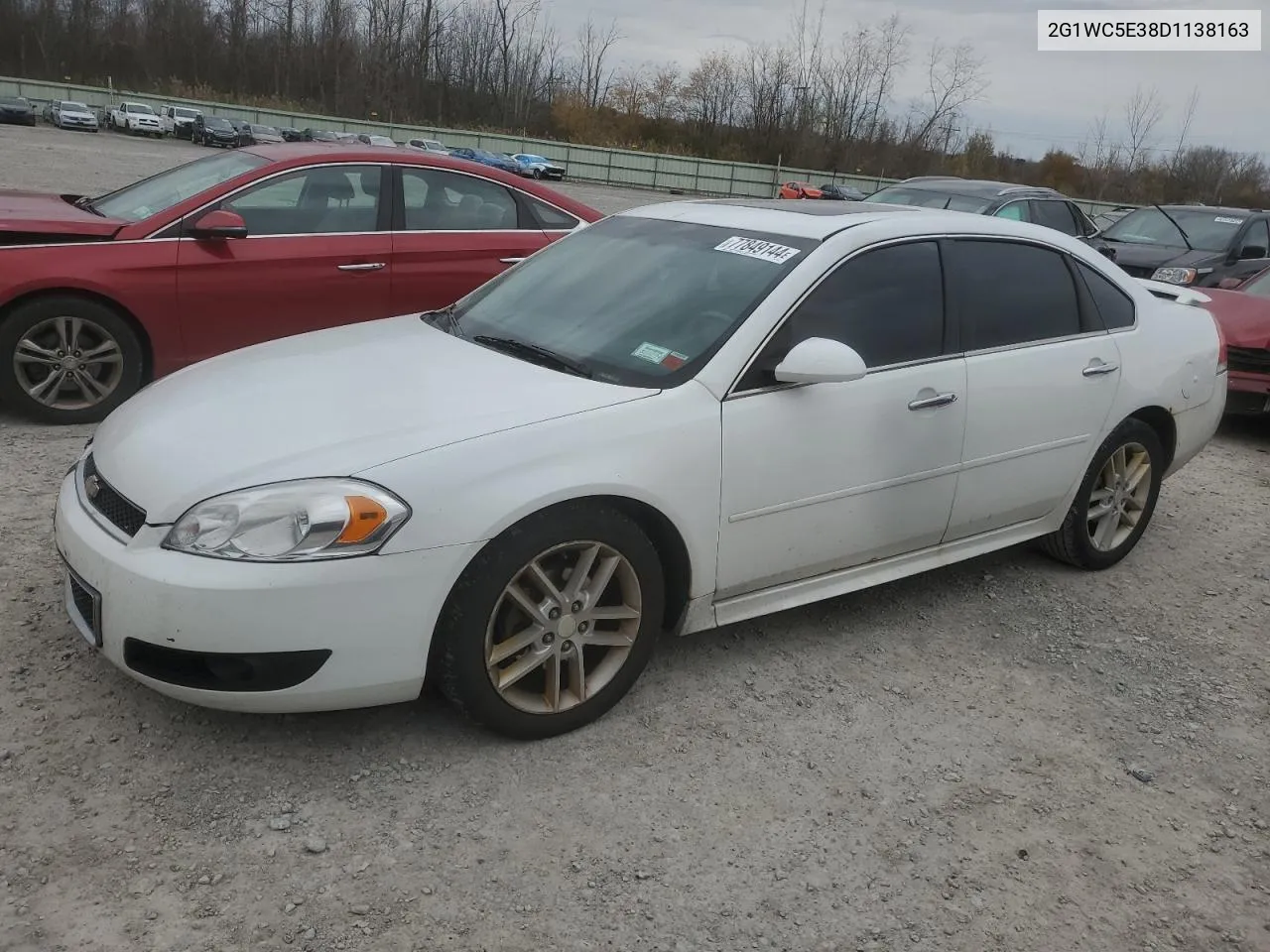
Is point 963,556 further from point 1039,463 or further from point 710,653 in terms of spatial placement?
point 710,653

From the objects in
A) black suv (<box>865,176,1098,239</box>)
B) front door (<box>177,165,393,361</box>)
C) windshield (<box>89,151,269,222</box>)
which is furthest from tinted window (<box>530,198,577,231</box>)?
→ black suv (<box>865,176,1098,239</box>)

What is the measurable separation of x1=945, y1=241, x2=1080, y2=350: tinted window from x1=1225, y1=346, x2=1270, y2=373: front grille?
3.92 meters

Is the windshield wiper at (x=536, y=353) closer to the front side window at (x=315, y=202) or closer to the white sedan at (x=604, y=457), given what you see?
the white sedan at (x=604, y=457)

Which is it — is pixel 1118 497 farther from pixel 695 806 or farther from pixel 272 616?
pixel 272 616

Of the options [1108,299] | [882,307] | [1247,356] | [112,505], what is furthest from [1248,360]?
[112,505]

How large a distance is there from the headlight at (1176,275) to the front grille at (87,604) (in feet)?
35.0

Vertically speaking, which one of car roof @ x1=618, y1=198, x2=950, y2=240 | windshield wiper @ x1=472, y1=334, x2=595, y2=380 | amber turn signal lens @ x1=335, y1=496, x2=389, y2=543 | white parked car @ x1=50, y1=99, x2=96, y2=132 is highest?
white parked car @ x1=50, y1=99, x2=96, y2=132

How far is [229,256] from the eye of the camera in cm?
565

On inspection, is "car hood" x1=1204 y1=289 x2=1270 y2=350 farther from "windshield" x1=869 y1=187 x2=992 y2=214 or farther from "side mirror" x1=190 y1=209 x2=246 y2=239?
"side mirror" x1=190 y1=209 x2=246 y2=239

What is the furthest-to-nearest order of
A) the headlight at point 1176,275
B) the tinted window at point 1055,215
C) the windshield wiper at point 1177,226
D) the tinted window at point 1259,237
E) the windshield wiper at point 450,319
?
1. the windshield wiper at point 1177,226
2. the tinted window at point 1259,237
3. the tinted window at point 1055,215
4. the headlight at point 1176,275
5. the windshield wiper at point 450,319

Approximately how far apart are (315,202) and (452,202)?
2.74ft

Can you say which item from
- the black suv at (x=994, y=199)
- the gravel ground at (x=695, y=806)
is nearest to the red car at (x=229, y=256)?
the gravel ground at (x=695, y=806)

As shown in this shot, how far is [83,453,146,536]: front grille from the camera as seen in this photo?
2.74 meters

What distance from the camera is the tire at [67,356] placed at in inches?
205
